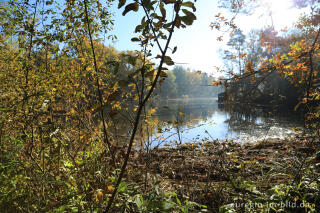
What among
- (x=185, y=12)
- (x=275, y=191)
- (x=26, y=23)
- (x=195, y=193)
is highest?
(x=26, y=23)

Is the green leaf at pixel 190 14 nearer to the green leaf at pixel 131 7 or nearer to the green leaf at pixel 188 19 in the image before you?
the green leaf at pixel 188 19

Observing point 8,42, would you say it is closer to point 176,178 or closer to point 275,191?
point 176,178

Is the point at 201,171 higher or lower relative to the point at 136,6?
lower

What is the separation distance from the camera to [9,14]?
2621 millimetres

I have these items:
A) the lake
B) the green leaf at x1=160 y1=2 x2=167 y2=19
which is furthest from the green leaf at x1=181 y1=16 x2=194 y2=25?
the lake

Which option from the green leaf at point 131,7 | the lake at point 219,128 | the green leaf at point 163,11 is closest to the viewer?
the green leaf at point 131,7

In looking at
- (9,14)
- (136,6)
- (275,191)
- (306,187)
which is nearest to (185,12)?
(136,6)

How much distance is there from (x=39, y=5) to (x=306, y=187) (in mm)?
3912

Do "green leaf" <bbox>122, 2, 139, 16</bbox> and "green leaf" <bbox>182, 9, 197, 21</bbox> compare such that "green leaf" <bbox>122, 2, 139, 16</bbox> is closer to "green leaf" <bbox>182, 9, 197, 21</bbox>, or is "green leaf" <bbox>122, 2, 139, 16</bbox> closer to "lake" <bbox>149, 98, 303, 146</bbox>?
"green leaf" <bbox>182, 9, 197, 21</bbox>

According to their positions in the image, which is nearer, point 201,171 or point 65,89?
point 65,89

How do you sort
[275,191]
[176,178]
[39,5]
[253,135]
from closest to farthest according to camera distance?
1. [275,191]
2. [39,5]
3. [176,178]
4. [253,135]

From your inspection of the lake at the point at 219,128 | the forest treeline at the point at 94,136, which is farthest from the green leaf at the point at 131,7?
the lake at the point at 219,128

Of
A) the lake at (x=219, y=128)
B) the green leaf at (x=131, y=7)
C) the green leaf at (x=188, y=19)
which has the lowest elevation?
the lake at (x=219, y=128)

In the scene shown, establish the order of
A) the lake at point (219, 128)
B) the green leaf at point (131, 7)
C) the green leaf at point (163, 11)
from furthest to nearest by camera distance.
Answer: the lake at point (219, 128) → the green leaf at point (163, 11) → the green leaf at point (131, 7)
